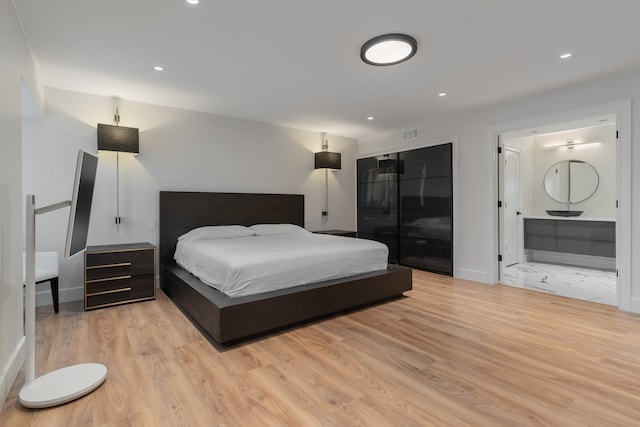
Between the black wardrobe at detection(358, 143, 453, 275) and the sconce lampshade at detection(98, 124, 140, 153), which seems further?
the black wardrobe at detection(358, 143, 453, 275)

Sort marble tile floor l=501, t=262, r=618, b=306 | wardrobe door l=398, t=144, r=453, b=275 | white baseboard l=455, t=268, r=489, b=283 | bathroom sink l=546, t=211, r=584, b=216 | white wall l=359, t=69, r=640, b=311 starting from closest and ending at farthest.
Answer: white wall l=359, t=69, r=640, b=311, marble tile floor l=501, t=262, r=618, b=306, white baseboard l=455, t=268, r=489, b=283, wardrobe door l=398, t=144, r=453, b=275, bathroom sink l=546, t=211, r=584, b=216

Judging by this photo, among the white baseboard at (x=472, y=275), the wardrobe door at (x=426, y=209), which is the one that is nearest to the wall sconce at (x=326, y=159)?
the wardrobe door at (x=426, y=209)

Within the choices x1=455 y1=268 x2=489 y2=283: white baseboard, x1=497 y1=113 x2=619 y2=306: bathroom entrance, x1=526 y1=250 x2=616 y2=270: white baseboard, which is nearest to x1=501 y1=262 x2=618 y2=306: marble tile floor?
x1=497 y1=113 x2=619 y2=306: bathroom entrance

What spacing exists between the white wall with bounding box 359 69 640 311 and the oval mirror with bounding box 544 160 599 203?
271cm

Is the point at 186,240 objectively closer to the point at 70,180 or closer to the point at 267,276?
the point at 70,180

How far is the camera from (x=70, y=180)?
137 inches

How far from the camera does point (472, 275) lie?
4.36 m

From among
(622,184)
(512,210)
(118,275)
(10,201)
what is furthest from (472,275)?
(10,201)

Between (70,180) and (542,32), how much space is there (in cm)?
472

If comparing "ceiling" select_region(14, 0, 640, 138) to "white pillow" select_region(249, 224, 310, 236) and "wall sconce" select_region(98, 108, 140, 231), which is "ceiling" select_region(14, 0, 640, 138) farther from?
"white pillow" select_region(249, 224, 310, 236)

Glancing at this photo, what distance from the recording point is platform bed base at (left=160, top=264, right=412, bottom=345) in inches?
92.2

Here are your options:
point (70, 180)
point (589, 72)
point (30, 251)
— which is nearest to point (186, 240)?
point (70, 180)

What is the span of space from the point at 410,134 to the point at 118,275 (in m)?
4.50

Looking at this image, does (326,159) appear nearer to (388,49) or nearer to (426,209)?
(426,209)
